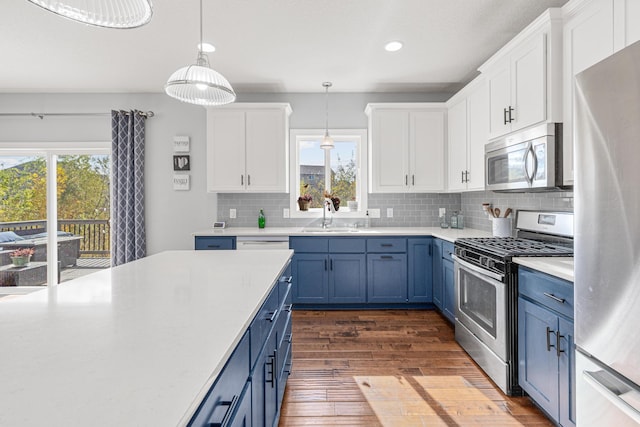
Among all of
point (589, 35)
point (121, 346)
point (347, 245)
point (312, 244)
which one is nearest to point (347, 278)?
point (347, 245)

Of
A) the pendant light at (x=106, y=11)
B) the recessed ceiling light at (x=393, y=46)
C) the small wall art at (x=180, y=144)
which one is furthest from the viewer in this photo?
the small wall art at (x=180, y=144)

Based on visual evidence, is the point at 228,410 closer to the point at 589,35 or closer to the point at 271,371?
the point at 271,371

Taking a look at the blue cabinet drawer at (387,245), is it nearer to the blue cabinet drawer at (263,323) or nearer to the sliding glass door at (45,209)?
the blue cabinet drawer at (263,323)

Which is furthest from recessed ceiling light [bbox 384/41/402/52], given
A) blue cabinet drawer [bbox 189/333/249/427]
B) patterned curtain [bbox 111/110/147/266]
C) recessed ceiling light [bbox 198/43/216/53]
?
patterned curtain [bbox 111/110/147/266]

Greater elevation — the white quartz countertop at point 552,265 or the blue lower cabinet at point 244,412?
the white quartz countertop at point 552,265

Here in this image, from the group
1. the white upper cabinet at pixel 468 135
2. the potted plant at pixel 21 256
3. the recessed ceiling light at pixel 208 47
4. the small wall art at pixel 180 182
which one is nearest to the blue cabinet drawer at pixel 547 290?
the white upper cabinet at pixel 468 135

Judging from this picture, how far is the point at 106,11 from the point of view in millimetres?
1130

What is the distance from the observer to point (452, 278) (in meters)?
3.13

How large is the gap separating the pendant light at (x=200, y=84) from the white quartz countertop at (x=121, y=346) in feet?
3.15

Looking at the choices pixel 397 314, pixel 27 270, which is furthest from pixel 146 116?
pixel 397 314

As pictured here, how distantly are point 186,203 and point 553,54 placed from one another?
3.94m

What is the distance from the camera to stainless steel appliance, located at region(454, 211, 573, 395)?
2.08 metres

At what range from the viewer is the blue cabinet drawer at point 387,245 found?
12.0 ft

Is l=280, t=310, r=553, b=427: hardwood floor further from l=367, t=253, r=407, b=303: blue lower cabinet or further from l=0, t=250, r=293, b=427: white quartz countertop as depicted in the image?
l=0, t=250, r=293, b=427: white quartz countertop
